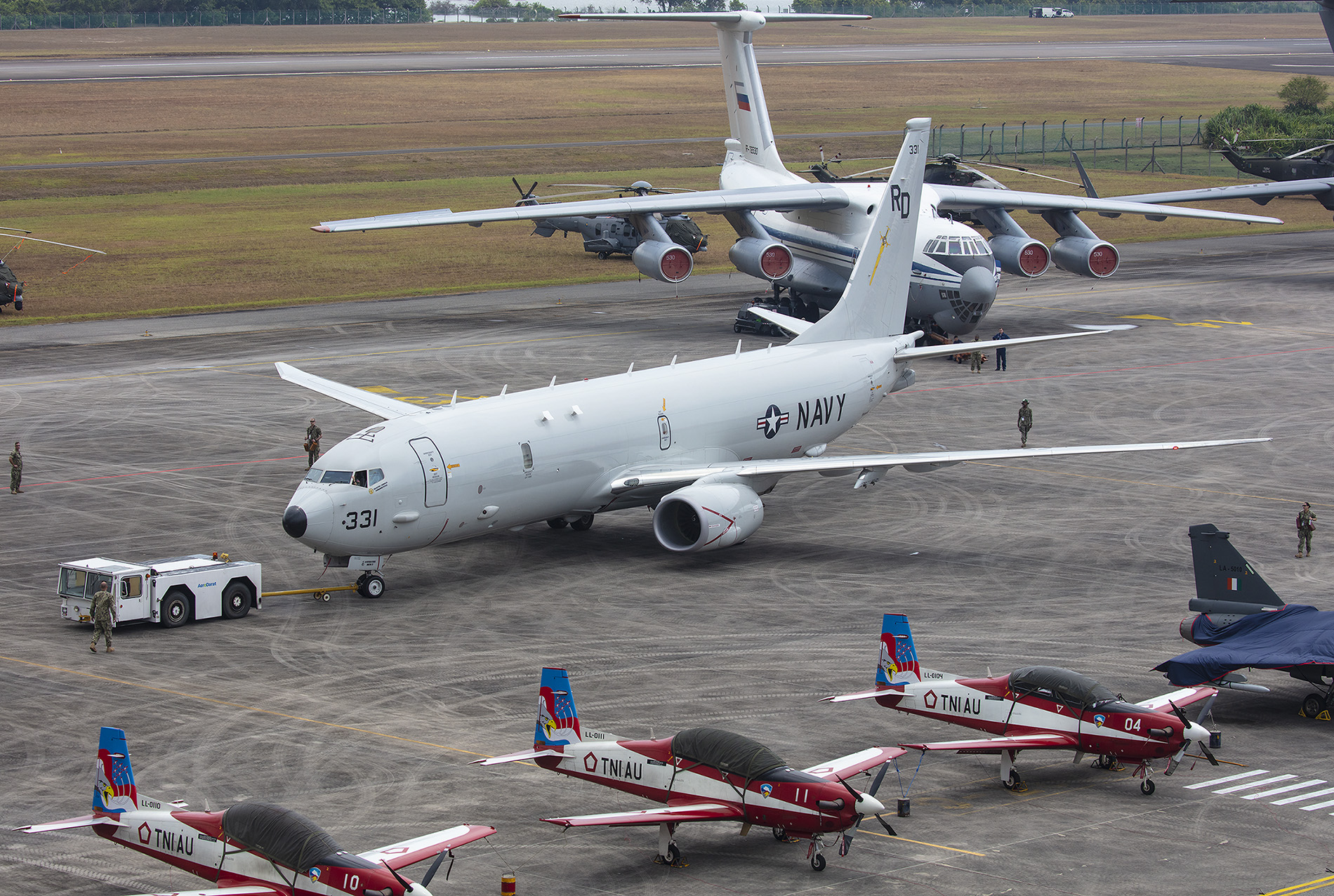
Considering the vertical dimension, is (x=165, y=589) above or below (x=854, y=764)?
above

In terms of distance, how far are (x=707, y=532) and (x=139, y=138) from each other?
112467 mm

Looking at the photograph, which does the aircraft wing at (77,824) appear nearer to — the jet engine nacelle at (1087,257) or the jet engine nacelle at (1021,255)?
the jet engine nacelle at (1021,255)

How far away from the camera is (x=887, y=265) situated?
4300 centimetres

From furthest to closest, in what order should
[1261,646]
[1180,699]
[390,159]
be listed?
[390,159] → [1261,646] → [1180,699]

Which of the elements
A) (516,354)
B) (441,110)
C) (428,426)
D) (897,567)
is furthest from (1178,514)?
(441,110)

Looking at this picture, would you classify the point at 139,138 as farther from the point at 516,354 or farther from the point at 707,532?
the point at 707,532

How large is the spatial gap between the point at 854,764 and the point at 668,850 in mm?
2900

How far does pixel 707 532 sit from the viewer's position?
34781 mm

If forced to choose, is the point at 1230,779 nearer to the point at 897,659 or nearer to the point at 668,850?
the point at 897,659

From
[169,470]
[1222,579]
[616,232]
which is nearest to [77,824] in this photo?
[1222,579]

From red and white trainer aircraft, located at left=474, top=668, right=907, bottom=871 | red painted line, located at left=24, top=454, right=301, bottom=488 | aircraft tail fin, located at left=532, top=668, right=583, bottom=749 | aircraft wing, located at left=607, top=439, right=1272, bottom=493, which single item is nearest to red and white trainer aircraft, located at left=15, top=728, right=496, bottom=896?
red and white trainer aircraft, located at left=474, top=668, right=907, bottom=871

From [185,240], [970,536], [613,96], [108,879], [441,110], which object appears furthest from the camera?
[613,96]

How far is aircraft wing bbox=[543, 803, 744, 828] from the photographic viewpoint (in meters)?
19.5

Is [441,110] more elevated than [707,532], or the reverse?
[441,110]
